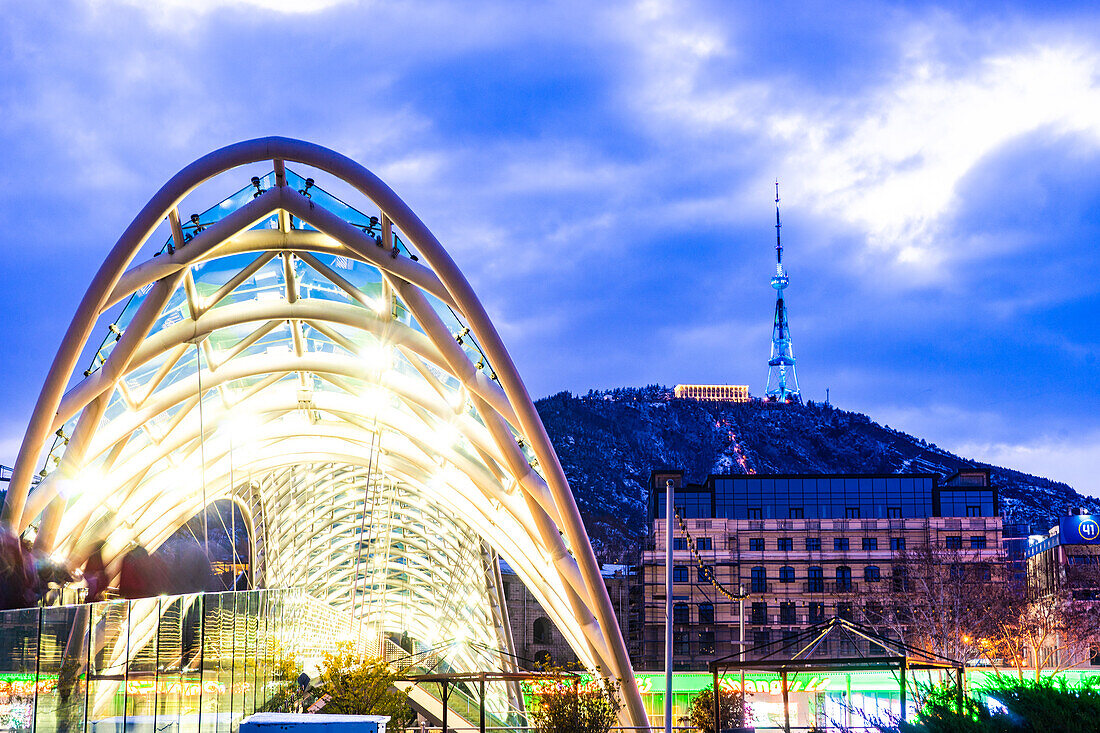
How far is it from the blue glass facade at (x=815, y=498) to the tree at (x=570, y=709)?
68.3 m

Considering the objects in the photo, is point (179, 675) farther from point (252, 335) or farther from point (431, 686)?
point (431, 686)

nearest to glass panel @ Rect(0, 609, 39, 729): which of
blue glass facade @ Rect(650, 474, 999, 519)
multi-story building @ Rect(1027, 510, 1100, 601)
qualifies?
multi-story building @ Rect(1027, 510, 1100, 601)

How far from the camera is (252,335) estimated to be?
32.1m

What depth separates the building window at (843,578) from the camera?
89.8 metres

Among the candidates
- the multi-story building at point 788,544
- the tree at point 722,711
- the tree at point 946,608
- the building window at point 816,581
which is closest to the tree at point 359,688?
the tree at point 722,711

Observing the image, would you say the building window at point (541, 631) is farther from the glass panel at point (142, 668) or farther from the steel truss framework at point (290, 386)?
the glass panel at point (142, 668)

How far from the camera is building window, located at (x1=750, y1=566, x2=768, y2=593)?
89750mm

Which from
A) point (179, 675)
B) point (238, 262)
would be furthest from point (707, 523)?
point (179, 675)

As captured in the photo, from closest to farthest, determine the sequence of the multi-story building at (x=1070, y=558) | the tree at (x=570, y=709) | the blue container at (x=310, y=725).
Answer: the blue container at (x=310, y=725), the tree at (x=570, y=709), the multi-story building at (x=1070, y=558)

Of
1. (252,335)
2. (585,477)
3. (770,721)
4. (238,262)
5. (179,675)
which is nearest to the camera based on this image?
(179,675)

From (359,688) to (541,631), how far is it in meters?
84.1

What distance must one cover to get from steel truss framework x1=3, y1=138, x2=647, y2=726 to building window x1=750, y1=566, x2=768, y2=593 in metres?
47.0

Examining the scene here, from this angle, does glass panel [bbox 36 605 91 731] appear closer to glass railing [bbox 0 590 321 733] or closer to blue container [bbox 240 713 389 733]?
glass railing [bbox 0 590 321 733]

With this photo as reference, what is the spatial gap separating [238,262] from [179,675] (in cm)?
1612
